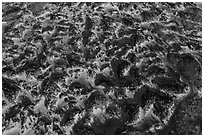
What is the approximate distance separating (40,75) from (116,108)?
210mm

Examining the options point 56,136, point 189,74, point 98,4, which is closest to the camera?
point 56,136

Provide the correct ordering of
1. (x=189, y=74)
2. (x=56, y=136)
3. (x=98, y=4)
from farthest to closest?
(x=98, y=4) < (x=189, y=74) < (x=56, y=136)

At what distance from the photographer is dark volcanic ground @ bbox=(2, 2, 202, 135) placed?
675mm

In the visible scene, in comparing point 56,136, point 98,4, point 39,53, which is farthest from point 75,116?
point 98,4

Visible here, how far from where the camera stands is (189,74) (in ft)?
2.50

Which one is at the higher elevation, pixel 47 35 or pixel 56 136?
pixel 47 35

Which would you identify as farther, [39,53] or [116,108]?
[39,53]

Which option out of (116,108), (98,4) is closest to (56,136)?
(116,108)

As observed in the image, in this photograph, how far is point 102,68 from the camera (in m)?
0.76

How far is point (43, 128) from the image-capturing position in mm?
667

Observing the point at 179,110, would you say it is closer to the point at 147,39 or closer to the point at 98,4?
the point at 147,39

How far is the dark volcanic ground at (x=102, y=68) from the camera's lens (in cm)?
67

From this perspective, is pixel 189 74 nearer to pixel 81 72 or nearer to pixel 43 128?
pixel 81 72

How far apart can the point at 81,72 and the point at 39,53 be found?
13 centimetres
